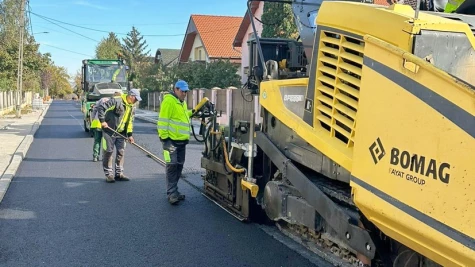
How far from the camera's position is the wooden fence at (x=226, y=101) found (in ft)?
20.3

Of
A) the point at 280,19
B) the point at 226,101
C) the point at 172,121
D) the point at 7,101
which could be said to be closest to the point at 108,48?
the point at 7,101

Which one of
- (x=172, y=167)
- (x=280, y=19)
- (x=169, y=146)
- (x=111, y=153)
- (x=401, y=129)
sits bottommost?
(x=111, y=153)

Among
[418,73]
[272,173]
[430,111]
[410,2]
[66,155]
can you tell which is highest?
[410,2]

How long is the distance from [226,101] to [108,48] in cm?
5941

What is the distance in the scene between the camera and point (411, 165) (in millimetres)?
2816

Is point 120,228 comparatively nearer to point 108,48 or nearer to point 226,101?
point 226,101

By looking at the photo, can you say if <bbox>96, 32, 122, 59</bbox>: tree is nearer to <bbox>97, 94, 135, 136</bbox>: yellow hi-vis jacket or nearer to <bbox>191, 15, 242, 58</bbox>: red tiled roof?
<bbox>191, 15, 242, 58</bbox>: red tiled roof

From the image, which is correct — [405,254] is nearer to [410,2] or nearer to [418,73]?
[418,73]

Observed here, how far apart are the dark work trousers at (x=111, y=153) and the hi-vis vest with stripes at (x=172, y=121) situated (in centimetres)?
233

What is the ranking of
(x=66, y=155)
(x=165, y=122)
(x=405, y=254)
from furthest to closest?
(x=66, y=155)
(x=165, y=122)
(x=405, y=254)

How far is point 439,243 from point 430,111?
2.33ft

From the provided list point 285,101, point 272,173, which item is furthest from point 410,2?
point 272,173

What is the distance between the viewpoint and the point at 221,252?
5.16 metres

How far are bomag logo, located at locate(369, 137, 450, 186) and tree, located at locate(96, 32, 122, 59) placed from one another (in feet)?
232
